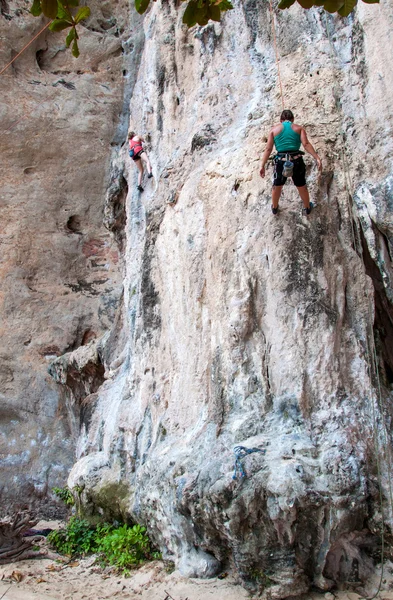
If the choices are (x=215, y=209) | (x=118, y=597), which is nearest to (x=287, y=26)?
(x=215, y=209)

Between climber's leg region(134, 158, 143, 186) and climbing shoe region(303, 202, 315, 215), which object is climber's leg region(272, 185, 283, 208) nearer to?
climbing shoe region(303, 202, 315, 215)

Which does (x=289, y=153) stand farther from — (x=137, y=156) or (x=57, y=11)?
(x=137, y=156)

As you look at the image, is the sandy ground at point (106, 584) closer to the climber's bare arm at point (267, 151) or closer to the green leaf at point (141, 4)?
the climber's bare arm at point (267, 151)

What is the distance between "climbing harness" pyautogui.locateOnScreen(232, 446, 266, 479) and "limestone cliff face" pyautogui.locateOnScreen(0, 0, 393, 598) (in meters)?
0.03

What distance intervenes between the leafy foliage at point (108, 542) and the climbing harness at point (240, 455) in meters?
1.61

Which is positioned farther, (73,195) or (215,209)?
(73,195)

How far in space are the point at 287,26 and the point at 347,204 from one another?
8.63ft

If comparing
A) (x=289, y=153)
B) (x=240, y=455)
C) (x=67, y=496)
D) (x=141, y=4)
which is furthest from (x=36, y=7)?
(x=67, y=496)

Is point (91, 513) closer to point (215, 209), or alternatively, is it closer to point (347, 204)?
point (215, 209)

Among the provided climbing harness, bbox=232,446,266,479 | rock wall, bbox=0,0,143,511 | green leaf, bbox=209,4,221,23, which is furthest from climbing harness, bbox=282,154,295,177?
rock wall, bbox=0,0,143,511

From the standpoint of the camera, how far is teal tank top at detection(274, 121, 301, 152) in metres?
5.61

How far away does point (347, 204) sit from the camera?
608cm

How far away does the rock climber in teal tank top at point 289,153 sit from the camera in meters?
5.60

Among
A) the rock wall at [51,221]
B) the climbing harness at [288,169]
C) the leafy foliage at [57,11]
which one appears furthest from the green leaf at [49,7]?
the rock wall at [51,221]
